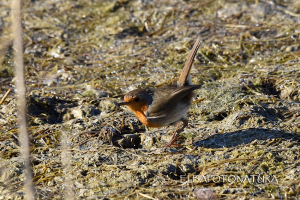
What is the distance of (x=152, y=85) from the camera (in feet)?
19.0

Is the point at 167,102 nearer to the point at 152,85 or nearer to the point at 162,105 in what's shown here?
the point at 162,105

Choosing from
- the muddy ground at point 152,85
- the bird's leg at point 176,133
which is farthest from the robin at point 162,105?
the muddy ground at point 152,85

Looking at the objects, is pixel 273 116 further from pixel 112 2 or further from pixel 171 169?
pixel 112 2

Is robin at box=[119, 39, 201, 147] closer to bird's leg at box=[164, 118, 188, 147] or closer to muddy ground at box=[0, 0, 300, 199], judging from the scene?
bird's leg at box=[164, 118, 188, 147]

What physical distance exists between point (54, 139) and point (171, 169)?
67.9 inches

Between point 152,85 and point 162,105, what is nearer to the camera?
point 162,105

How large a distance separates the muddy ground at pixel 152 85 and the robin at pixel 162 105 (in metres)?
0.23

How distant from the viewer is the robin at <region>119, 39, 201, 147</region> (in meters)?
4.38

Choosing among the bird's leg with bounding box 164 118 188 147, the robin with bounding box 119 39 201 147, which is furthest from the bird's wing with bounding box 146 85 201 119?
the bird's leg with bounding box 164 118 188 147

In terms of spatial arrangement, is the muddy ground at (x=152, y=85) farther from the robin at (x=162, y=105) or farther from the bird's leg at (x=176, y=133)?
the robin at (x=162, y=105)

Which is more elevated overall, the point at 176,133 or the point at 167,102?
the point at 167,102

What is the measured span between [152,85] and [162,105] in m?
1.41

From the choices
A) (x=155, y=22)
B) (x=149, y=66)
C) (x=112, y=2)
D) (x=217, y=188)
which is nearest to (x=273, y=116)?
(x=217, y=188)

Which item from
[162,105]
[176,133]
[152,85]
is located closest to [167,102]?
[162,105]
